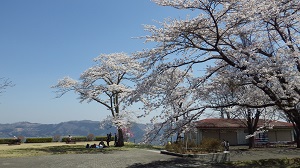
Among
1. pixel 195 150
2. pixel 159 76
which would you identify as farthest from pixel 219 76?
pixel 195 150

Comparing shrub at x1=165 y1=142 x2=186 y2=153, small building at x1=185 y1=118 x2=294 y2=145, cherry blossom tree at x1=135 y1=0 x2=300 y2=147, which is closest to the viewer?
cherry blossom tree at x1=135 y1=0 x2=300 y2=147

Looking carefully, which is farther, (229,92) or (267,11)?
(229,92)

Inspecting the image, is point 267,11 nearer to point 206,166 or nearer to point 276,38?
point 276,38

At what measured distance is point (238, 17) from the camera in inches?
478

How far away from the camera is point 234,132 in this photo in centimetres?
3688

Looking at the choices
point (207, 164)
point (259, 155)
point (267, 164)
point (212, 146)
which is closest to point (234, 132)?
point (259, 155)

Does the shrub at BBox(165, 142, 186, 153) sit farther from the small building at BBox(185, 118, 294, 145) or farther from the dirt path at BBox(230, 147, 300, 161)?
the small building at BBox(185, 118, 294, 145)

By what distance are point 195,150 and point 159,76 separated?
26.5ft

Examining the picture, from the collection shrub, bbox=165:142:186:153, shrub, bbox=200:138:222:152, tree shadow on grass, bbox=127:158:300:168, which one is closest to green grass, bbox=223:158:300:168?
tree shadow on grass, bbox=127:158:300:168

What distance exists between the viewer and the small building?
3478cm

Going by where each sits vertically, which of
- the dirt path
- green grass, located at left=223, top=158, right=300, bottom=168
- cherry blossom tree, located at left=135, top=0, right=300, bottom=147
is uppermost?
cherry blossom tree, located at left=135, top=0, right=300, bottom=147

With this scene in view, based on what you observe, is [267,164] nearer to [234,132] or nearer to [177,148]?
[177,148]

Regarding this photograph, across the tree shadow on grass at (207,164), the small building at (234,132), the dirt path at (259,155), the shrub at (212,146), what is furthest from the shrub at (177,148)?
the small building at (234,132)

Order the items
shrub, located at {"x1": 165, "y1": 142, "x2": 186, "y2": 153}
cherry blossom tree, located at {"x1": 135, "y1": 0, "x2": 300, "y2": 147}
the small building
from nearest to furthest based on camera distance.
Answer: cherry blossom tree, located at {"x1": 135, "y1": 0, "x2": 300, "y2": 147}, shrub, located at {"x1": 165, "y1": 142, "x2": 186, "y2": 153}, the small building
